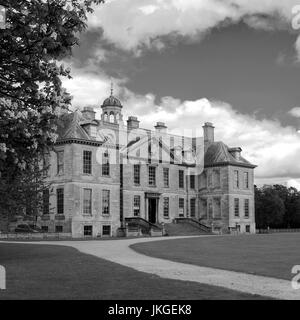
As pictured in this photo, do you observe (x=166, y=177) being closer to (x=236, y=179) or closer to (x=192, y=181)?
(x=192, y=181)

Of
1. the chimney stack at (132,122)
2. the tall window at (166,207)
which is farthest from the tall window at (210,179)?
the chimney stack at (132,122)

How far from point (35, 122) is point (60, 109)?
0.59 meters

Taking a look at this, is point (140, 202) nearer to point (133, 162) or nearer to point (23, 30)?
point (133, 162)

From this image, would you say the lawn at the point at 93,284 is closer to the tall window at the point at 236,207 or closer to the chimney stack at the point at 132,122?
the chimney stack at the point at 132,122

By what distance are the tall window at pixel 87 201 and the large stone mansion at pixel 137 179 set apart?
89 millimetres

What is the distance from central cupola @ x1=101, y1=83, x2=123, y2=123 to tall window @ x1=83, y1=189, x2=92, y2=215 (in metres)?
13.3

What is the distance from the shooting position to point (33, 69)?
10.8 metres

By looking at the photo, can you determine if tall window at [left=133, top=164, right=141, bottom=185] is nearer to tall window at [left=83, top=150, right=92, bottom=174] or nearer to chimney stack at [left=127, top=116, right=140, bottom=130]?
chimney stack at [left=127, top=116, right=140, bottom=130]

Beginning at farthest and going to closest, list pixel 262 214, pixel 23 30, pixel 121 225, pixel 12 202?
pixel 262 214 → pixel 121 225 → pixel 12 202 → pixel 23 30

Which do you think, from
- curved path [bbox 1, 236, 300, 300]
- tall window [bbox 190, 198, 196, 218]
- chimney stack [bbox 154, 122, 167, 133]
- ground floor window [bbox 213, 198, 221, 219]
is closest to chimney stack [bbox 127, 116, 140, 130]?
chimney stack [bbox 154, 122, 167, 133]

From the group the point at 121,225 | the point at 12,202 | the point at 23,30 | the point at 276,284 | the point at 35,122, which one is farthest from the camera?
the point at 121,225

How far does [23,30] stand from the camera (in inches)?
392

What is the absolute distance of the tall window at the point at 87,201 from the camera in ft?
158
